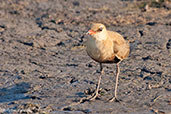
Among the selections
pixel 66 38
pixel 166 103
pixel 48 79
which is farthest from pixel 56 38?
pixel 166 103

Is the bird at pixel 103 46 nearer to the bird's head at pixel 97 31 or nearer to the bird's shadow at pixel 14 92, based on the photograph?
the bird's head at pixel 97 31

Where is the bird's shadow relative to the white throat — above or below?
below

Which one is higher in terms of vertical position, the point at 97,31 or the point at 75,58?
the point at 97,31

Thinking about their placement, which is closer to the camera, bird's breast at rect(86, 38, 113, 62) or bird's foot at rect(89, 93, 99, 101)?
bird's breast at rect(86, 38, 113, 62)

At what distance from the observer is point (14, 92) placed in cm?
616

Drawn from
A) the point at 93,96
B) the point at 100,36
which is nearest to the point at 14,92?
the point at 93,96

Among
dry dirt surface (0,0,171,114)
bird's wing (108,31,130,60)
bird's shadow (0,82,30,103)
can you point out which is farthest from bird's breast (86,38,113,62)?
bird's shadow (0,82,30,103)

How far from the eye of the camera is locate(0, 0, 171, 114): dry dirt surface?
564cm

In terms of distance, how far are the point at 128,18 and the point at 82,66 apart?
304 centimetres

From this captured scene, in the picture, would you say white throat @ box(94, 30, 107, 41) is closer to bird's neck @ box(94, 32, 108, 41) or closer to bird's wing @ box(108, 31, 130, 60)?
bird's neck @ box(94, 32, 108, 41)

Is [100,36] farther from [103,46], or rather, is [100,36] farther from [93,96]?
[93,96]

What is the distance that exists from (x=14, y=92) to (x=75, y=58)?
6.24ft

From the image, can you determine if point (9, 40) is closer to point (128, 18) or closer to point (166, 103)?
point (128, 18)

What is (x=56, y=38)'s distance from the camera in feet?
28.6
